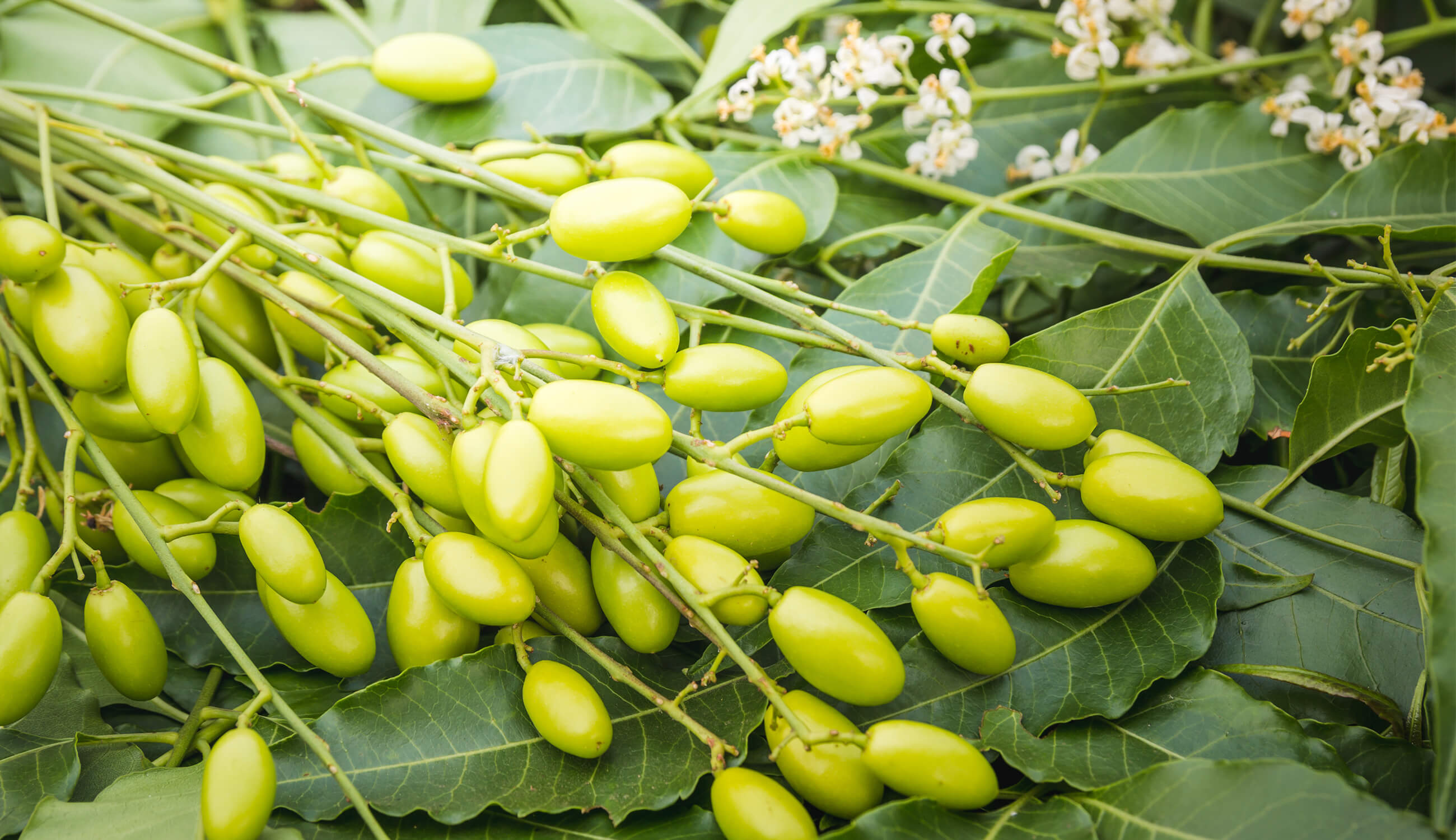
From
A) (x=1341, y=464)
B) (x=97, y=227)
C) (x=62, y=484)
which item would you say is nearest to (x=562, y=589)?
(x=62, y=484)

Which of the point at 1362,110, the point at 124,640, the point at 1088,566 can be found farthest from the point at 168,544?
the point at 1362,110

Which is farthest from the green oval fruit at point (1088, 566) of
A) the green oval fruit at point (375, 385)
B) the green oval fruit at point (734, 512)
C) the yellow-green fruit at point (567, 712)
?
the green oval fruit at point (375, 385)

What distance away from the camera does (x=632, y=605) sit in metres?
0.46

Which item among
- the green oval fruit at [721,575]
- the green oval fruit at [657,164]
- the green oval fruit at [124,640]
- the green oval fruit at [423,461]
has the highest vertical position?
the green oval fruit at [657,164]

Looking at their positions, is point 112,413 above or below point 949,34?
below

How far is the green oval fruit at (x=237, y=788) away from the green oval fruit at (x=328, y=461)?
0.16 meters

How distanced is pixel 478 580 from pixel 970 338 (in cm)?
29

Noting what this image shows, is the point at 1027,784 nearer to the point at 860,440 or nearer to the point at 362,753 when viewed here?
the point at 860,440

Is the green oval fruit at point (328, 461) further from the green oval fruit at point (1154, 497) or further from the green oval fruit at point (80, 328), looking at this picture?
the green oval fruit at point (1154, 497)

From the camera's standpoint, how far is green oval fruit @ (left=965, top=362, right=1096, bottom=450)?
454mm

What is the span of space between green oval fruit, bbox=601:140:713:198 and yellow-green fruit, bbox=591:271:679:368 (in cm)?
14

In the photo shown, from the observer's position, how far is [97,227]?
0.62 metres

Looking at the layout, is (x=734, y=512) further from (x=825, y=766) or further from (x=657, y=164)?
(x=657, y=164)

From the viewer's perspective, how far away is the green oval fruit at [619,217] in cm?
45
